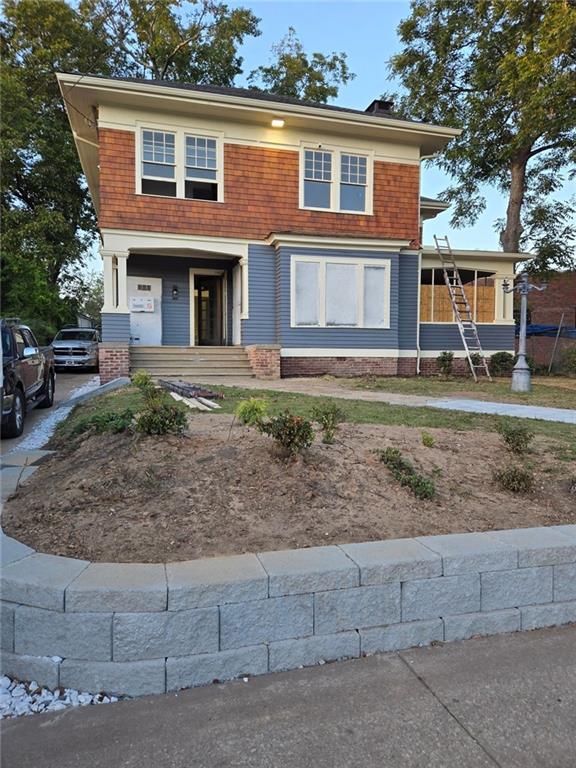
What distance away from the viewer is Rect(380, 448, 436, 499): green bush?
3.50m

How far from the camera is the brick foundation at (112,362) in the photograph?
12094 millimetres

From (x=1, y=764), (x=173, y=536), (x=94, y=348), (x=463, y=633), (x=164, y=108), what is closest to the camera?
(x=1, y=764)

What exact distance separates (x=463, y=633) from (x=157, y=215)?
12.7m

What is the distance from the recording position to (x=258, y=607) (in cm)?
233

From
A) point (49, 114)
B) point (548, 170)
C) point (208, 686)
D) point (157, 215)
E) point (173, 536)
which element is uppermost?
point (49, 114)

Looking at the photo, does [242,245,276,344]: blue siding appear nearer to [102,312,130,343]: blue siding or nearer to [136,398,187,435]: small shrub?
[102,312,130,343]: blue siding

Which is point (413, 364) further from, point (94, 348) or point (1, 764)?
point (1, 764)

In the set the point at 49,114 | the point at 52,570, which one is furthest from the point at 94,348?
the point at 52,570

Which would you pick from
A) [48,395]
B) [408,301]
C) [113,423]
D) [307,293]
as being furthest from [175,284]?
[113,423]

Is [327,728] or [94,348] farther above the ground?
[94,348]

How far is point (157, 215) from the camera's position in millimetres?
13273

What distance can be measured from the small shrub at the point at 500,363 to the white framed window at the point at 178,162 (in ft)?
30.2

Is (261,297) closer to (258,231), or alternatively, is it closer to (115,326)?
(258,231)

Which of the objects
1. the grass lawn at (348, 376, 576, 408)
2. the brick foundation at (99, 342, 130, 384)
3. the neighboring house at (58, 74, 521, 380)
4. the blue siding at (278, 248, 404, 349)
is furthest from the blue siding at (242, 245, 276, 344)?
the brick foundation at (99, 342, 130, 384)
